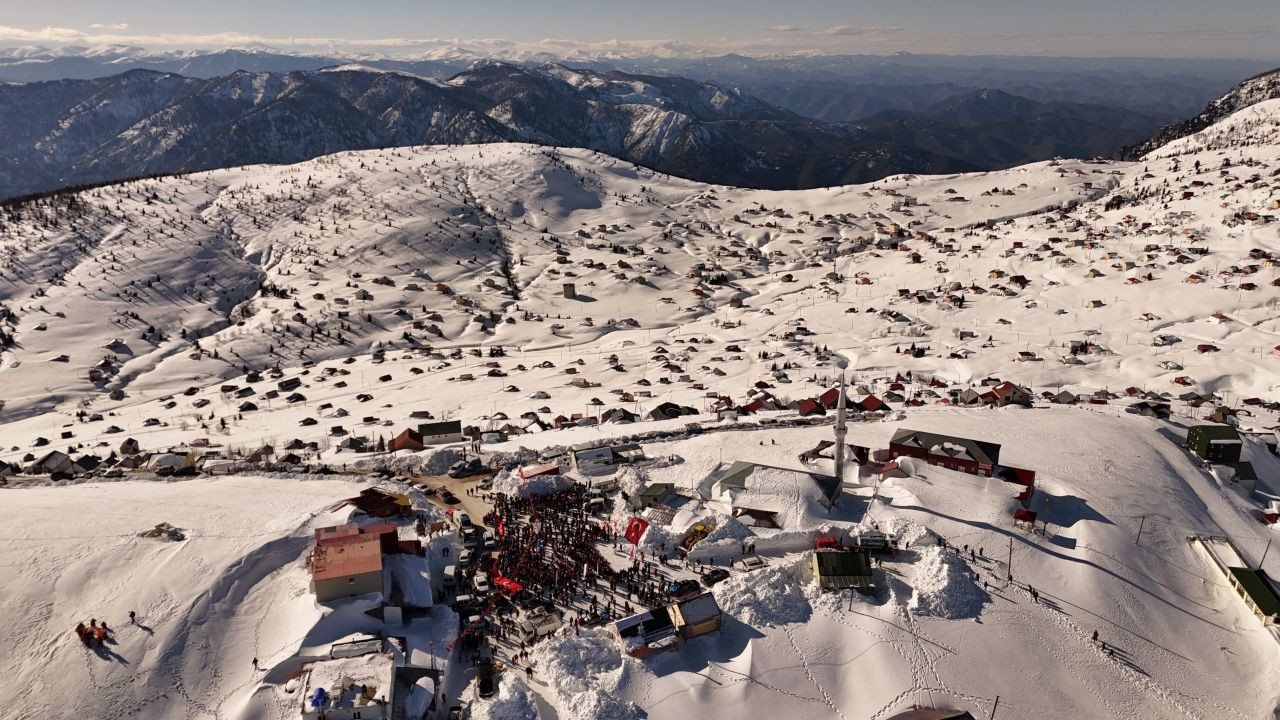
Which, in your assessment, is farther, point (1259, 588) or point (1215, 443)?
point (1215, 443)

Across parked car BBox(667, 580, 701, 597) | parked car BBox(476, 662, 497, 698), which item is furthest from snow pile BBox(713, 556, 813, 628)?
parked car BBox(476, 662, 497, 698)

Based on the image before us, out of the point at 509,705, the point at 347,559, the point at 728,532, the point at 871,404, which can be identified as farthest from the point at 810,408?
the point at 509,705

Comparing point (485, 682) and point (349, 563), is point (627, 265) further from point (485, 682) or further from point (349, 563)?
point (485, 682)

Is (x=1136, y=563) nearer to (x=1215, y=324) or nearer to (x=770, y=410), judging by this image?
(x=770, y=410)

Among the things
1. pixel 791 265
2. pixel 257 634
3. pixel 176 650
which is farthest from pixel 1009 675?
pixel 791 265

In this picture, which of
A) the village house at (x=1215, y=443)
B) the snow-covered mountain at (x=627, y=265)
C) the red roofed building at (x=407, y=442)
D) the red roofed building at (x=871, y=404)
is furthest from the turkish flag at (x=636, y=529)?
the snow-covered mountain at (x=627, y=265)

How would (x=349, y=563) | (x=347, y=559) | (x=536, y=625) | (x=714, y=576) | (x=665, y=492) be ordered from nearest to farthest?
(x=536, y=625), (x=349, y=563), (x=347, y=559), (x=714, y=576), (x=665, y=492)
